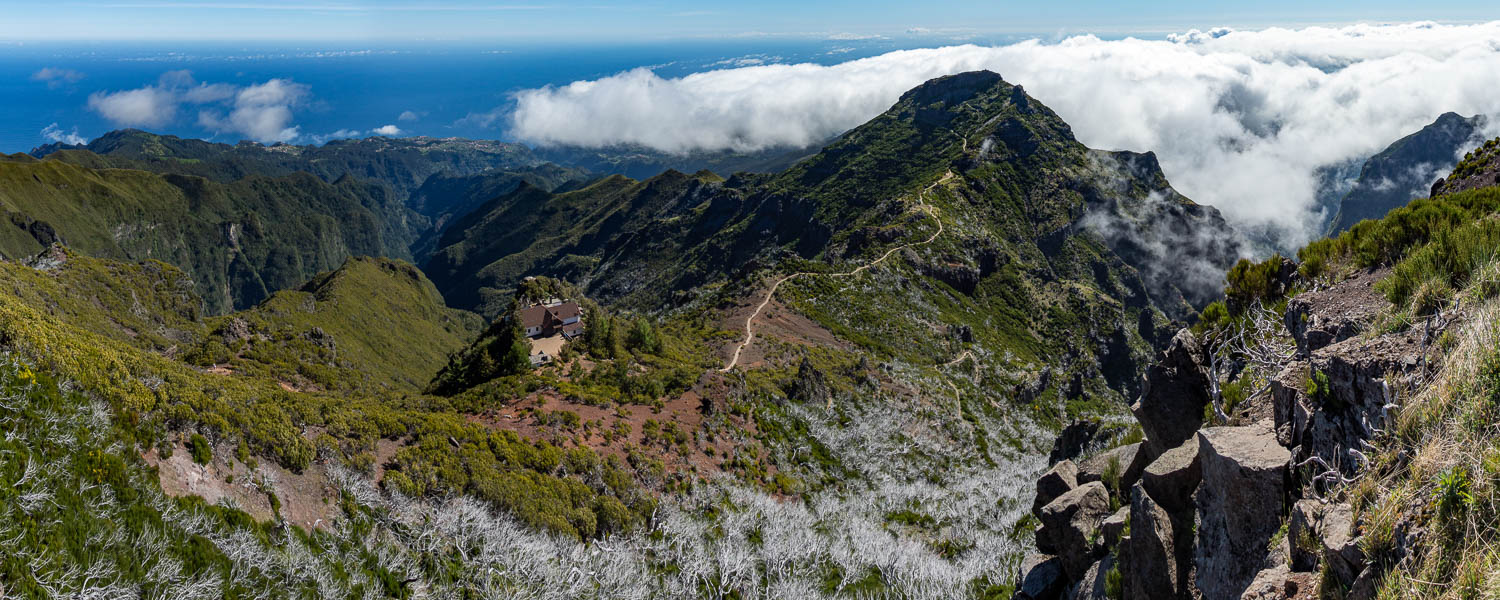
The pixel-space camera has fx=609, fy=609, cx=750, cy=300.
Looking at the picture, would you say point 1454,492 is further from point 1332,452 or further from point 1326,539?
point 1332,452

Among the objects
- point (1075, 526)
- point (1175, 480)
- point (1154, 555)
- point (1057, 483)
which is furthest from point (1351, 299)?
point (1057, 483)

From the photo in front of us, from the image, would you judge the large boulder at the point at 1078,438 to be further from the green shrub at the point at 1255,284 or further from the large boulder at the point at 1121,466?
the large boulder at the point at 1121,466

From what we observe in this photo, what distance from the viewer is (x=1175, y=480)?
8289 millimetres

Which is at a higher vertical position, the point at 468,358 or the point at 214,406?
the point at 214,406

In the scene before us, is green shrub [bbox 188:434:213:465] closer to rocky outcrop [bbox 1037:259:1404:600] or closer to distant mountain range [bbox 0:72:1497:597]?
distant mountain range [bbox 0:72:1497:597]

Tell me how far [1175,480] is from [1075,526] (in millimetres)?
2744

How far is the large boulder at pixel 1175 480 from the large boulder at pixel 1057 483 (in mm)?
5056

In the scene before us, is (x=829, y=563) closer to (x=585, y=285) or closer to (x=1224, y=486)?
(x=1224, y=486)

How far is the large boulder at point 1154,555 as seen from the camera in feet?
25.5

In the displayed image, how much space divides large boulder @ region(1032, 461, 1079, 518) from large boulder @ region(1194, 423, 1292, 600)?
607cm

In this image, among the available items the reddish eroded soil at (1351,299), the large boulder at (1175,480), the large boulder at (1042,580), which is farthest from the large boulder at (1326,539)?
the large boulder at (1042,580)

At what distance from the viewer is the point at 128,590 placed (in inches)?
355

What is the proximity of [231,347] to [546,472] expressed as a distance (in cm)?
3189

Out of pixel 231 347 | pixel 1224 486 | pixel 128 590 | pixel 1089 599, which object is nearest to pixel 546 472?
pixel 128 590
